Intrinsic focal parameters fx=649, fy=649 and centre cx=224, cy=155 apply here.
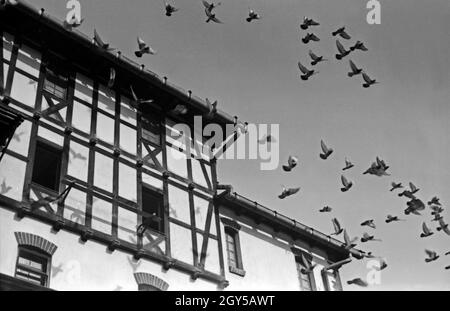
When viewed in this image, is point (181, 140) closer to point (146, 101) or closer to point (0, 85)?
point (146, 101)

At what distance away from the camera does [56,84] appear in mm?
18312

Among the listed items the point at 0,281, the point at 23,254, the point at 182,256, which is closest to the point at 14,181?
the point at 23,254

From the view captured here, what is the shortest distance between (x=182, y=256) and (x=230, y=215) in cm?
330

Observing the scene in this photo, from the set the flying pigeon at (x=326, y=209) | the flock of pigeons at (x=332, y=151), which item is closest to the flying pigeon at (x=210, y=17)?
the flock of pigeons at (x=332, y=151)

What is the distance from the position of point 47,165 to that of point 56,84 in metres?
2.80

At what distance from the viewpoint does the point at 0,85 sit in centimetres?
1653

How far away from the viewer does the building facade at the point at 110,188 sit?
50.3 feet

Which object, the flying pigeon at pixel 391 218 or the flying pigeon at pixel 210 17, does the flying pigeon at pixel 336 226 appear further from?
the flying pigeon at pixel 210 17

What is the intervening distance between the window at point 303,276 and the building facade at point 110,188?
0.16 ft

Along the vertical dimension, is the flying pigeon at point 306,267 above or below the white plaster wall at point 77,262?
above

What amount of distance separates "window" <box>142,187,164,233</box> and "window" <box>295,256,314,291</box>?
247 inches

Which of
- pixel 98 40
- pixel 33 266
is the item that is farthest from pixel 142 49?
pixel 33 266

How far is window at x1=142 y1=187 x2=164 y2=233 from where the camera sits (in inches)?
708

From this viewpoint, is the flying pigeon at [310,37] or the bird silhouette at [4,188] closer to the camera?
the bird silhouette at [4,188]
